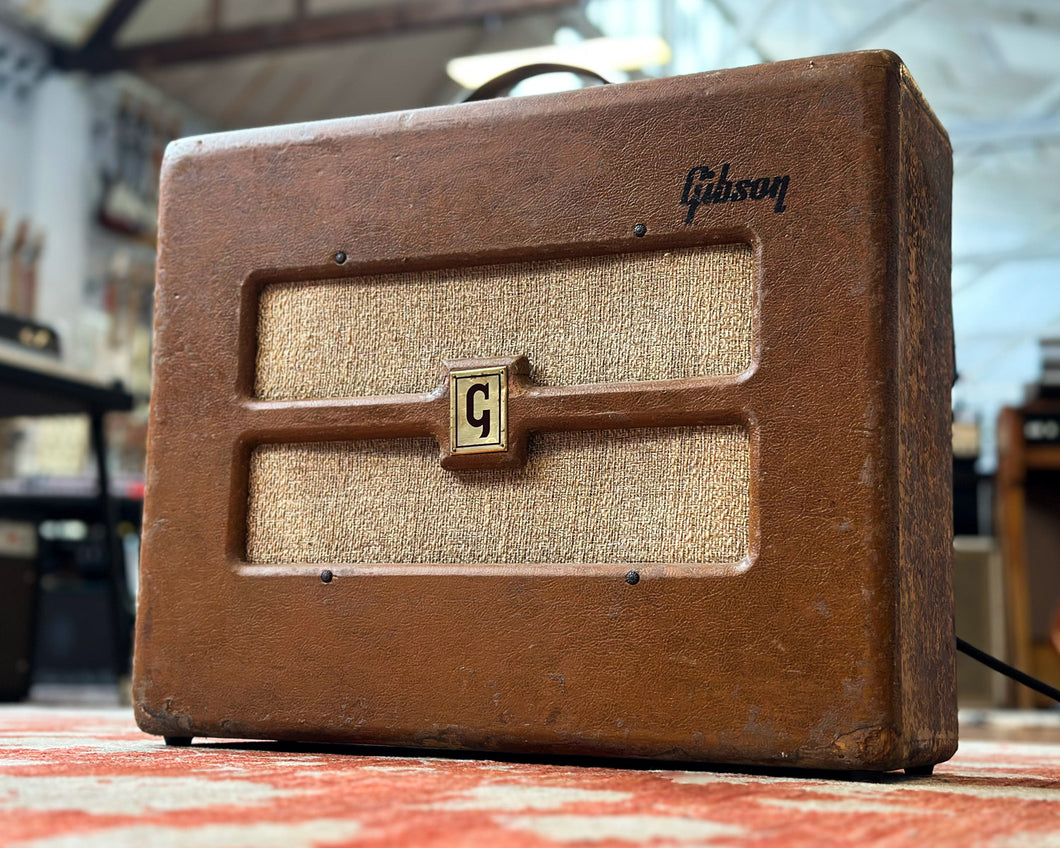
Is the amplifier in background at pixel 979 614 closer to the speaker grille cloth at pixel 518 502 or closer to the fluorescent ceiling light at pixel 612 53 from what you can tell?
the fluorescent ceiling light at pixel 612 53

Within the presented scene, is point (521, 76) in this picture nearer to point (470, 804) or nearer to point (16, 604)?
point (470, 804)

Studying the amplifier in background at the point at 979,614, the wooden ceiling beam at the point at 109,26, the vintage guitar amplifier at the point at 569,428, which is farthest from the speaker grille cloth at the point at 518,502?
the wooden ceiling beam at the point at 109,26

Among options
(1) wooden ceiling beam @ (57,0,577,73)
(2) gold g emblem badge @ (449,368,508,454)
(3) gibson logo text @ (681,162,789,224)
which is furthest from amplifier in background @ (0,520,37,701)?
(1) wooden ceiling beam @ (57,0,577,73)

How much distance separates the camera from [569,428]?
0.81m

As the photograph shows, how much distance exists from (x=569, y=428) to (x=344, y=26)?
5442 millimetres

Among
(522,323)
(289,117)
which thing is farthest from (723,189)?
(289,117)

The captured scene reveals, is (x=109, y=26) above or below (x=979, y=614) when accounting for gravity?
above

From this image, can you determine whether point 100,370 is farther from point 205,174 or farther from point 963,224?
point 963,224

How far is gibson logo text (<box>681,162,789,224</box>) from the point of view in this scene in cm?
77

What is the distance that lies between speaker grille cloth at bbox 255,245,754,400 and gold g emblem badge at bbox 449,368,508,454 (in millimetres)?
21

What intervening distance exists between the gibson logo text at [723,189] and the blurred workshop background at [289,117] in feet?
9.99

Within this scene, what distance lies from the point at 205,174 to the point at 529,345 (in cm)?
30

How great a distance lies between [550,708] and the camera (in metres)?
0.78

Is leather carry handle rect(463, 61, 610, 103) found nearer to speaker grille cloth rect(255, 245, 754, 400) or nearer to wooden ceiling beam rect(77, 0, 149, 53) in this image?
speaker grille cloth rect(255, 245, 754, 400)
